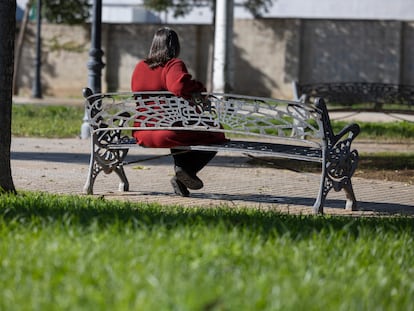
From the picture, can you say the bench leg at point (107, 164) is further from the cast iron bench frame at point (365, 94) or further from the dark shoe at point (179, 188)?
the cast iron bench frame at point (365, 94)

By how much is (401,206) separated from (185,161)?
1.93 m

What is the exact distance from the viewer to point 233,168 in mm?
12367

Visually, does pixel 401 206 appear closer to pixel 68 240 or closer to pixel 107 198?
pixel 107 198

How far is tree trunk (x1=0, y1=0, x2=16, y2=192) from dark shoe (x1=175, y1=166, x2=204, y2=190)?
1524 millimetres

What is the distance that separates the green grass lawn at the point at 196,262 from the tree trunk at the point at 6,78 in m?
1.52


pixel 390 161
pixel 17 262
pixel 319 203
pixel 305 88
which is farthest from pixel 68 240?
pixel 305 88

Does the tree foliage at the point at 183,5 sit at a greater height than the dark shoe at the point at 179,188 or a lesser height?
greater

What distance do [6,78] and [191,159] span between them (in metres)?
1.87

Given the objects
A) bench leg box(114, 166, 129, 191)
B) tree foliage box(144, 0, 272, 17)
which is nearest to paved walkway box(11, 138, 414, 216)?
bench leg box(114, 166, 129, 191)

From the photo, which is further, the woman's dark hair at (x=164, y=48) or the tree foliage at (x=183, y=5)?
the tree foliage at (x=183, y=5)

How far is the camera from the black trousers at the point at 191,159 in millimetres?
9536

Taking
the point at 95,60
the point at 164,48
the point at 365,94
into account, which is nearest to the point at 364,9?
the point at 365,94

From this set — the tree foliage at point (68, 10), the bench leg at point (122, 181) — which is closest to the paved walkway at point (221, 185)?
the bench leg at point (122, 181)

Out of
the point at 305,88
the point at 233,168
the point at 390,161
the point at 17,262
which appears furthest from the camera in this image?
the point at 305,88
